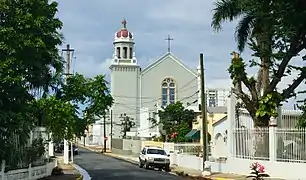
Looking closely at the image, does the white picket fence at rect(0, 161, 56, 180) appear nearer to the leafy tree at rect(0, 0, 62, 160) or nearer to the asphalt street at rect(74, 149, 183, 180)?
A: the leafy tree at rect(0, 0, 62, 160)

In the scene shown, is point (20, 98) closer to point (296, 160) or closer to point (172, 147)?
point (296, 160)

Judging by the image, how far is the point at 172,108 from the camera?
243ft

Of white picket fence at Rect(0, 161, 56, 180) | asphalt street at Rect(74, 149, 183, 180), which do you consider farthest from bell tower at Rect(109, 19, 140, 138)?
white picket fence at Rect(0, 161, 56, 180)

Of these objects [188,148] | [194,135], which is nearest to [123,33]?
[194,135]

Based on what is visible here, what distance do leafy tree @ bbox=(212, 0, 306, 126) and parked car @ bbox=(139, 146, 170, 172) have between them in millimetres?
11488

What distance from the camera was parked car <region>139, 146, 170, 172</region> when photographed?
4344 cm

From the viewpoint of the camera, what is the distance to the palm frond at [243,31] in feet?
110

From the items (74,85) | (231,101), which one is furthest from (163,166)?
(231,101)

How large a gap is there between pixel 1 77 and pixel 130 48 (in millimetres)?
80657

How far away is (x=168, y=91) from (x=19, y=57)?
252ft

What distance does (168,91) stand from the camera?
98.1 metres

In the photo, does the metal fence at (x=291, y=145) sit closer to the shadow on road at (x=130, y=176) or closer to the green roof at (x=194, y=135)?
the shadow on road at (x=130, y=176)

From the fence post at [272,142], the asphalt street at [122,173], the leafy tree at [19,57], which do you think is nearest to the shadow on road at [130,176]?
the asphalt street at [122,173]

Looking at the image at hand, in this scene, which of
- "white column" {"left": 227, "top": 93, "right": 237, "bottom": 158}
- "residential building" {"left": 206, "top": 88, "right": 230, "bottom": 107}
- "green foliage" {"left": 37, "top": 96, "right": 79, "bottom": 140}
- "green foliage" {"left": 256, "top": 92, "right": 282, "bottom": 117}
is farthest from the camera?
"residential building" {"left": 206, "top": 88, "right": 230, "bottom": 107}
